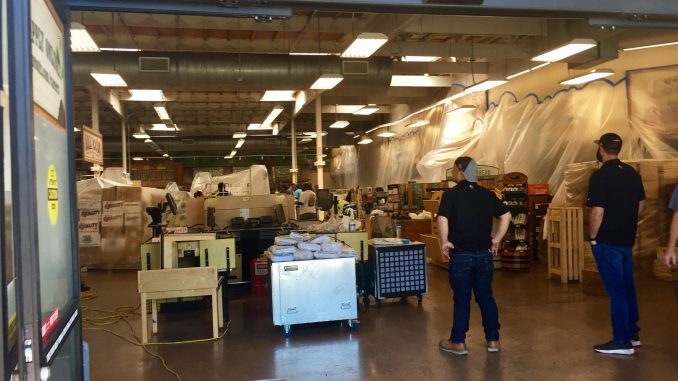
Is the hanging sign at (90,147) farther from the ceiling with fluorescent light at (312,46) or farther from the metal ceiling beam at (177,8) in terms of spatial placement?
the ceiling with fluorescent light at (312,46)

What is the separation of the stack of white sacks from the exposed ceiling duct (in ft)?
14.2

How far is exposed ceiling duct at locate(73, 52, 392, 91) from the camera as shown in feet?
26.6

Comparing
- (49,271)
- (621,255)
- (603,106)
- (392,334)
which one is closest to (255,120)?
(603,106)

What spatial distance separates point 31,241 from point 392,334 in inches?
154

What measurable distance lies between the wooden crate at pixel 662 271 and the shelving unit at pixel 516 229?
168cm

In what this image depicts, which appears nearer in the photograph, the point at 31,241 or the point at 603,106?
the point at 31,241

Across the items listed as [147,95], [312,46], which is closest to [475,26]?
[312,46]

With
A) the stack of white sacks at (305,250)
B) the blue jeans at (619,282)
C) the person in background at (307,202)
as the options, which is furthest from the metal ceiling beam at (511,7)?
the person in background at (307,202)

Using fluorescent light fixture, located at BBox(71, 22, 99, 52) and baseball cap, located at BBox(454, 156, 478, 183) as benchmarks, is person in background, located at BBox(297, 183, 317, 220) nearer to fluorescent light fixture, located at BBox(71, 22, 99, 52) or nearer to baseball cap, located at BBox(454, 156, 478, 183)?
fluorescent light fixture, located at BBox(71, 22, 99, 52)

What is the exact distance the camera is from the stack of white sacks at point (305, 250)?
4773 millimetres

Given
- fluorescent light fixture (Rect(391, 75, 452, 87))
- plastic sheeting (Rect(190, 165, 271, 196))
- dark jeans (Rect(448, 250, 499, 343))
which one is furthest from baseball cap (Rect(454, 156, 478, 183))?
fluorescent light fixture (Rect(391, 75, 452, 87))

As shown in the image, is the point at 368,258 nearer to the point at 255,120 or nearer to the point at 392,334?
the point at 392,334

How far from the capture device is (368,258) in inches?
234

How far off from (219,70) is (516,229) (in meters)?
5.43
